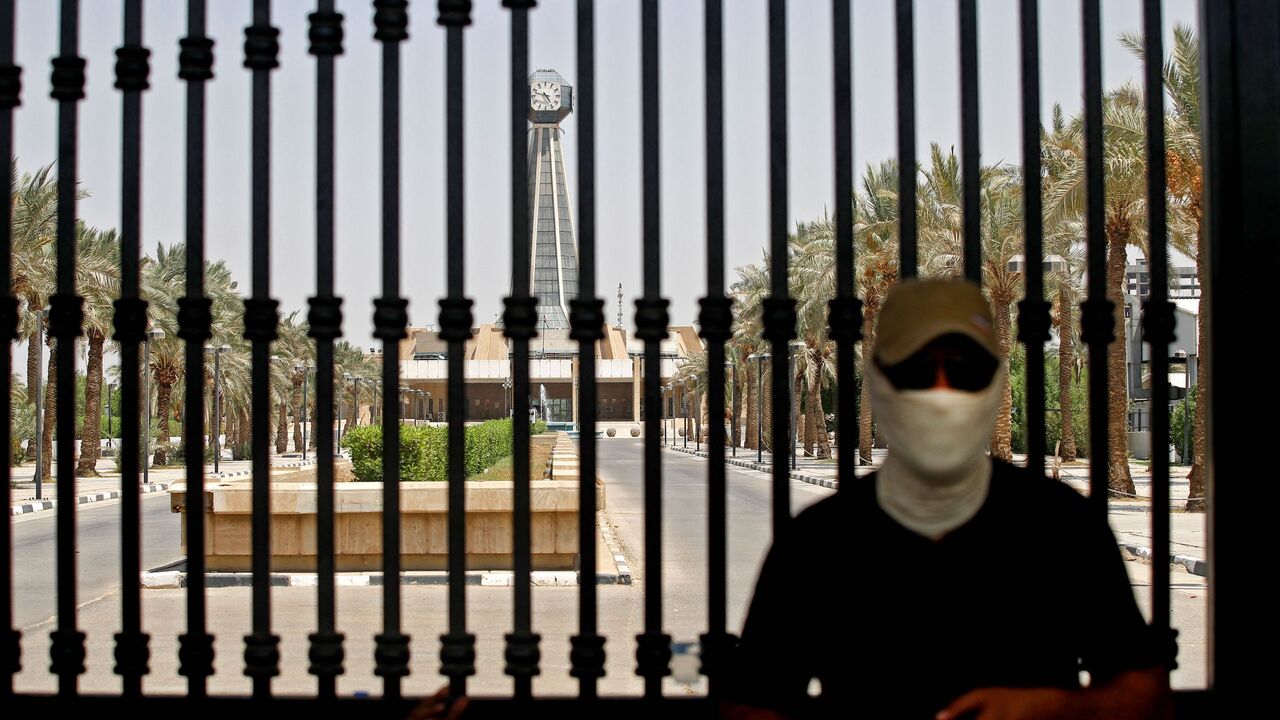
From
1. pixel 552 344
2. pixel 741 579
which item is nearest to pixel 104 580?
pixel 741 579

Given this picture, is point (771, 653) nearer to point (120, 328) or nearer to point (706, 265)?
point (706, 265)

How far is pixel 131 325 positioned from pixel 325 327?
382 millimetres

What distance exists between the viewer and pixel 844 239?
97.3 inches

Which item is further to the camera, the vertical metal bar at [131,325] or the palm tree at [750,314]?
the palm tree at [750,314]

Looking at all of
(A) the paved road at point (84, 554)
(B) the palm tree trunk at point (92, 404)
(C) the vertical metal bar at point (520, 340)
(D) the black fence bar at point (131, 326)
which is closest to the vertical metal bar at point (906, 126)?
(C) the vertical metal bar at point (520, 340)

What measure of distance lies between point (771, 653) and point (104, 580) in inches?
461

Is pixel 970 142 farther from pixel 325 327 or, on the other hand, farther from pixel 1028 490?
pixel 325 327

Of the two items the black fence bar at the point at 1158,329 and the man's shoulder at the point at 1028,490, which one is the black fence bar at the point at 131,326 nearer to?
the man's shoulder at the point at 1028,490

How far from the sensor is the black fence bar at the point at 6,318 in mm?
2443

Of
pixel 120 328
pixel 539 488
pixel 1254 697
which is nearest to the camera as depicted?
pixel 1254 697

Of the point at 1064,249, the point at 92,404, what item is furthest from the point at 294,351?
the point at 1064,249

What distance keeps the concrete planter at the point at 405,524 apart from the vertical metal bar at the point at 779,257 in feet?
29.6

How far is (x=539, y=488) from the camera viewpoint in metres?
11.6

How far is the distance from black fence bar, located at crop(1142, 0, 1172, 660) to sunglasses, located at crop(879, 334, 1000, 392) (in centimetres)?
64
